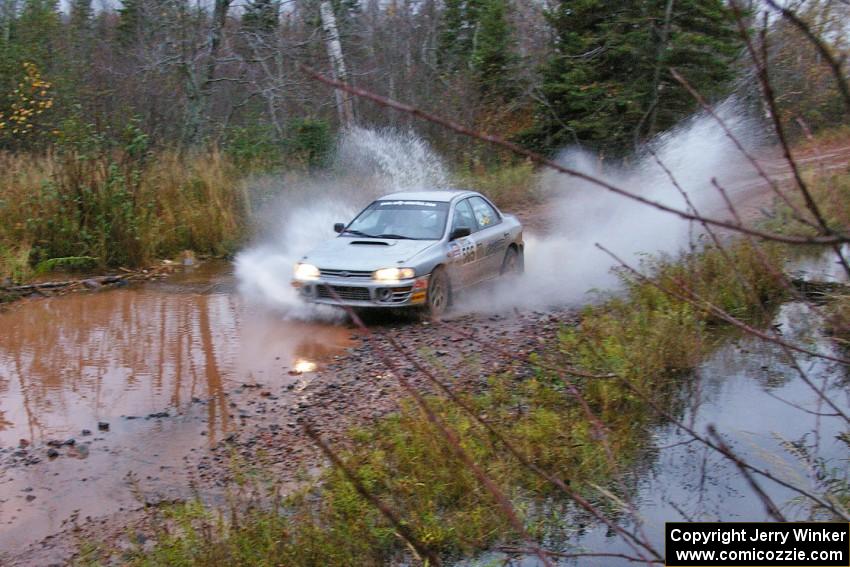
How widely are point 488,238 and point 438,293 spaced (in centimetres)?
163

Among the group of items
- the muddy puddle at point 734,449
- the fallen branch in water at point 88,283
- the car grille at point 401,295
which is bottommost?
the muddy puddle at point 734,449

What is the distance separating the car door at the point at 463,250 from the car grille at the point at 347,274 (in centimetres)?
127

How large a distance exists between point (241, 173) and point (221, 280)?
4291 mm

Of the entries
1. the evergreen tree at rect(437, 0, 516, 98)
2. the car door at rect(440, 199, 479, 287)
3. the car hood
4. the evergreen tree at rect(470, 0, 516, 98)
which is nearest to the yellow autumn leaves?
the car hood

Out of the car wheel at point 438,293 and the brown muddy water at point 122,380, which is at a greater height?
the car wheel at point 438,293

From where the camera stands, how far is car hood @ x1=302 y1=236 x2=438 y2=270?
1020 centimetres

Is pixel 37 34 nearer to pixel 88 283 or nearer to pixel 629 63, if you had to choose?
pixel 88 283

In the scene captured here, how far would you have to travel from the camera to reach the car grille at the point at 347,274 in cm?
1006

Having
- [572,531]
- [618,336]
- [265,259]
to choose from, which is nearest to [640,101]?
[265,259]

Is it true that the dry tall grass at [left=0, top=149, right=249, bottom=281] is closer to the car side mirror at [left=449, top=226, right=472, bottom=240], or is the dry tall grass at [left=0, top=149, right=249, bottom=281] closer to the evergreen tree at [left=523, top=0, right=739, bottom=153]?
the car side mirror at [left=449, top=226, right=472, bottom=240]

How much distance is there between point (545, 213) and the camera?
20266 mm

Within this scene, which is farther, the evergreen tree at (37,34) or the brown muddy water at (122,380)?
the evergreen tree at (37,34)

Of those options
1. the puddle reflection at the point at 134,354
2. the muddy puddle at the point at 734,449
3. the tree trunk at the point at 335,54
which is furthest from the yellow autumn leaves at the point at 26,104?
the muddy puddle at the point at 734,449

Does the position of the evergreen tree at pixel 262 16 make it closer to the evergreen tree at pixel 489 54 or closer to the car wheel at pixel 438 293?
the evergreen tree at pixel 489 54
